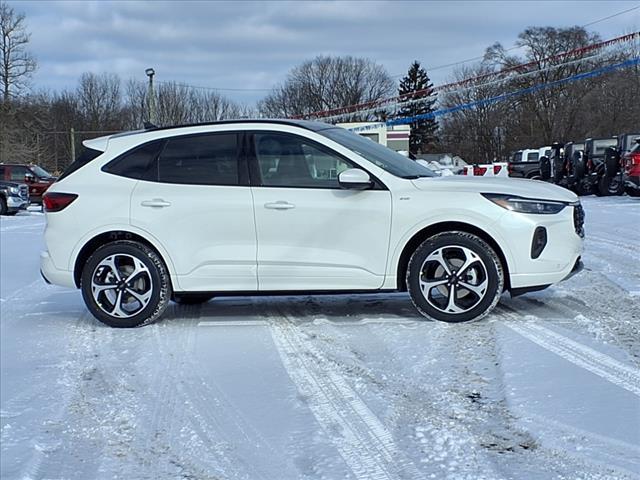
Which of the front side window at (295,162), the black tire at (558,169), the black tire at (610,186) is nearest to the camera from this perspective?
the front side window at (295,162)

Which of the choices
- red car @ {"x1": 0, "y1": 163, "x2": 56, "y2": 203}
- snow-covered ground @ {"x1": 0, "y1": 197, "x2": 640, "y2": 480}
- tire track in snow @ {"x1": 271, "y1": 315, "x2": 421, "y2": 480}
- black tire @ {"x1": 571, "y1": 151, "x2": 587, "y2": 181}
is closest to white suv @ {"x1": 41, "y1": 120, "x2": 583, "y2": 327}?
snow-covered ground @ {"x1": 0, "y1": 197, "x2": 640, "y2": 480}

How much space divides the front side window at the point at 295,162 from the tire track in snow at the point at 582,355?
1.73 metres

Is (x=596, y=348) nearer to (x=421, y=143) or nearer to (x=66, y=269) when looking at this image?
(x=66, y=269)

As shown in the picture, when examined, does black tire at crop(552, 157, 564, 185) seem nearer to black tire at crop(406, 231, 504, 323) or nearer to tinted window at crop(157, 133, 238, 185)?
black tire at crop(406, 231, 504, 323)

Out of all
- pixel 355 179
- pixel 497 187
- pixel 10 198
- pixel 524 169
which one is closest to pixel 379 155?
pixel 355 179

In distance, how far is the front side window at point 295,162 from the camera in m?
5.50

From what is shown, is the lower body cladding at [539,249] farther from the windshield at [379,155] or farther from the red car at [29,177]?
the red car at [29,177]

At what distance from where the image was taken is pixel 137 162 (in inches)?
229

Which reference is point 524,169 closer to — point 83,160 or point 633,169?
point 633,169

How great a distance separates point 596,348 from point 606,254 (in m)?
4.69

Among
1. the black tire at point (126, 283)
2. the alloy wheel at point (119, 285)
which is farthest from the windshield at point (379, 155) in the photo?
the alloy wheel at point (119, 285)

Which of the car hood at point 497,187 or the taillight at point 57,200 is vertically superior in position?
the car hood at point 497,187

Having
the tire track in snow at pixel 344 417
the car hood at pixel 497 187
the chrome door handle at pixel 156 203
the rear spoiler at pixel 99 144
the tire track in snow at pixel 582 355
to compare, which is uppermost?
the rear spoiler at pixel 99 144

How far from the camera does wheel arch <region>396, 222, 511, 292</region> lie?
5312 millimetres
